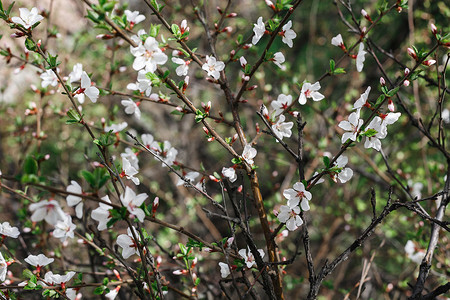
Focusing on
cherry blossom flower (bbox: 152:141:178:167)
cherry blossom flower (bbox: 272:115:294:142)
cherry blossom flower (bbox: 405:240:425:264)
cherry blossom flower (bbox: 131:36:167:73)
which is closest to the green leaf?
cherry blossom flower (bbox: 131:36:167:73)

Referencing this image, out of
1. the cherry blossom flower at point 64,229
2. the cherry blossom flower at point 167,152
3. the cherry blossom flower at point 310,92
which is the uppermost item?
the cherry blossom flower at point 310,92

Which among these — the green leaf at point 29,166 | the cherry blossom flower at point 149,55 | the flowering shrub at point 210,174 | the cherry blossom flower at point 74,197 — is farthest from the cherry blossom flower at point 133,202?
the cherry blossom flower at point 149,55

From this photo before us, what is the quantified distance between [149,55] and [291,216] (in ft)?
2.45

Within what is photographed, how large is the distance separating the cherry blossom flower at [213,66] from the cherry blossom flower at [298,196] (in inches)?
20.0

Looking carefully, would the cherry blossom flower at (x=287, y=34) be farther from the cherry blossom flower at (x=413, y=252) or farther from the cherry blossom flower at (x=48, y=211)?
the cherry blossom flower at (x=413, y=252)

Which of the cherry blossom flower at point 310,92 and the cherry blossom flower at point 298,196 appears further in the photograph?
the cherry blossom flower at point 310,92

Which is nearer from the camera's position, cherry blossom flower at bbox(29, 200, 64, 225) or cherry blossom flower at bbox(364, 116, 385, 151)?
cherry blossom flower at bbox(29, 200, 64, 225)

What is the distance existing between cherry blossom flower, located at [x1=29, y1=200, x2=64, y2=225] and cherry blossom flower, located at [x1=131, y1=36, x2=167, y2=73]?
0.51 metres

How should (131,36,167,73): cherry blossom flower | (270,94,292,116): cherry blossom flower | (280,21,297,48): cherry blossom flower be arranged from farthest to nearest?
(270,94,292,116): cherry blossom flower → (280,21,297,48): cherry blossom flower → (131,36,167,73): cherry blossom flower

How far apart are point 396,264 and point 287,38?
3604 mm

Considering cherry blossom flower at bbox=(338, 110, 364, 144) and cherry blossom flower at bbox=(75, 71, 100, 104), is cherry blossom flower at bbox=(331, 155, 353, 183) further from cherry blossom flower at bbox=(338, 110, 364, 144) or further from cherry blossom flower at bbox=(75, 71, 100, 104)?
cherry blossom flower at bbox=(75, 71, 100, 104)

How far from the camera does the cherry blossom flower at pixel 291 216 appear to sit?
1216 mm

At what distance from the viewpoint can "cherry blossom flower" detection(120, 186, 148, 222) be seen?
939 mm

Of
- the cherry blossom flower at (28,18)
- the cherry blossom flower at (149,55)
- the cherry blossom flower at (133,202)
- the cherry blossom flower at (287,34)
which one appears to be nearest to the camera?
the cherry blossom flower at (133,202)
